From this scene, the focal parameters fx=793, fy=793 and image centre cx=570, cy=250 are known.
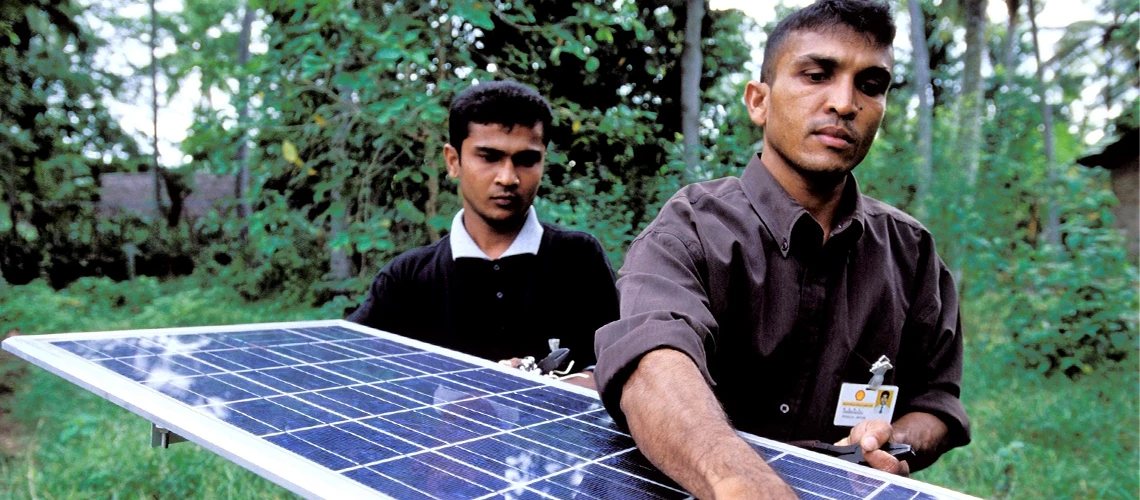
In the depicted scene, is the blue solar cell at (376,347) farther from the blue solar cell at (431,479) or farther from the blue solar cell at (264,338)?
the blue solar cell at (431,479)

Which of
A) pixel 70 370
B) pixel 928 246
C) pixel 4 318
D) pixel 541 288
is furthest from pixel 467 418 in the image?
pixel 4 318

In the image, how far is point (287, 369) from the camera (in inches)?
78.5

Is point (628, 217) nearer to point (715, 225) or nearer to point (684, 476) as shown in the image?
point (715, 225)

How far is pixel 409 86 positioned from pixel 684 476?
377 cm

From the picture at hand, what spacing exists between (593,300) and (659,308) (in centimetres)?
170

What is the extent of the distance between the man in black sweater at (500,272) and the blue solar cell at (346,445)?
5.47 feet

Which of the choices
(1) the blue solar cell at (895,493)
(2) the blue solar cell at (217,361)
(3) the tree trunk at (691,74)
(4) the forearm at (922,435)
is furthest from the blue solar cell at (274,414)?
(3) the tree trunk at (691,74)

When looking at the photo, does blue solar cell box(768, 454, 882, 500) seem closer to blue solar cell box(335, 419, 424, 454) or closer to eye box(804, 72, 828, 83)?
blue solar cell box(335, 419, 424, 454)

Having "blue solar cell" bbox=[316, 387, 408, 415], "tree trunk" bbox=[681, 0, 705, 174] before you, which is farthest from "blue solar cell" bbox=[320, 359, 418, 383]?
"tree trunk" bbox=[681, 0, 705, 174]

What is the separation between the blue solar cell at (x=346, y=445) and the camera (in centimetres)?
132

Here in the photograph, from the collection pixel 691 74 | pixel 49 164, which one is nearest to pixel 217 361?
pixel 691 74

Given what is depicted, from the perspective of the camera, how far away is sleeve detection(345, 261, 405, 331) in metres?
3.21

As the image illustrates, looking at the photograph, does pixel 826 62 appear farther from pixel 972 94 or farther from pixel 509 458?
pixel 972 94

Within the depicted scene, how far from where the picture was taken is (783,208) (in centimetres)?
186
